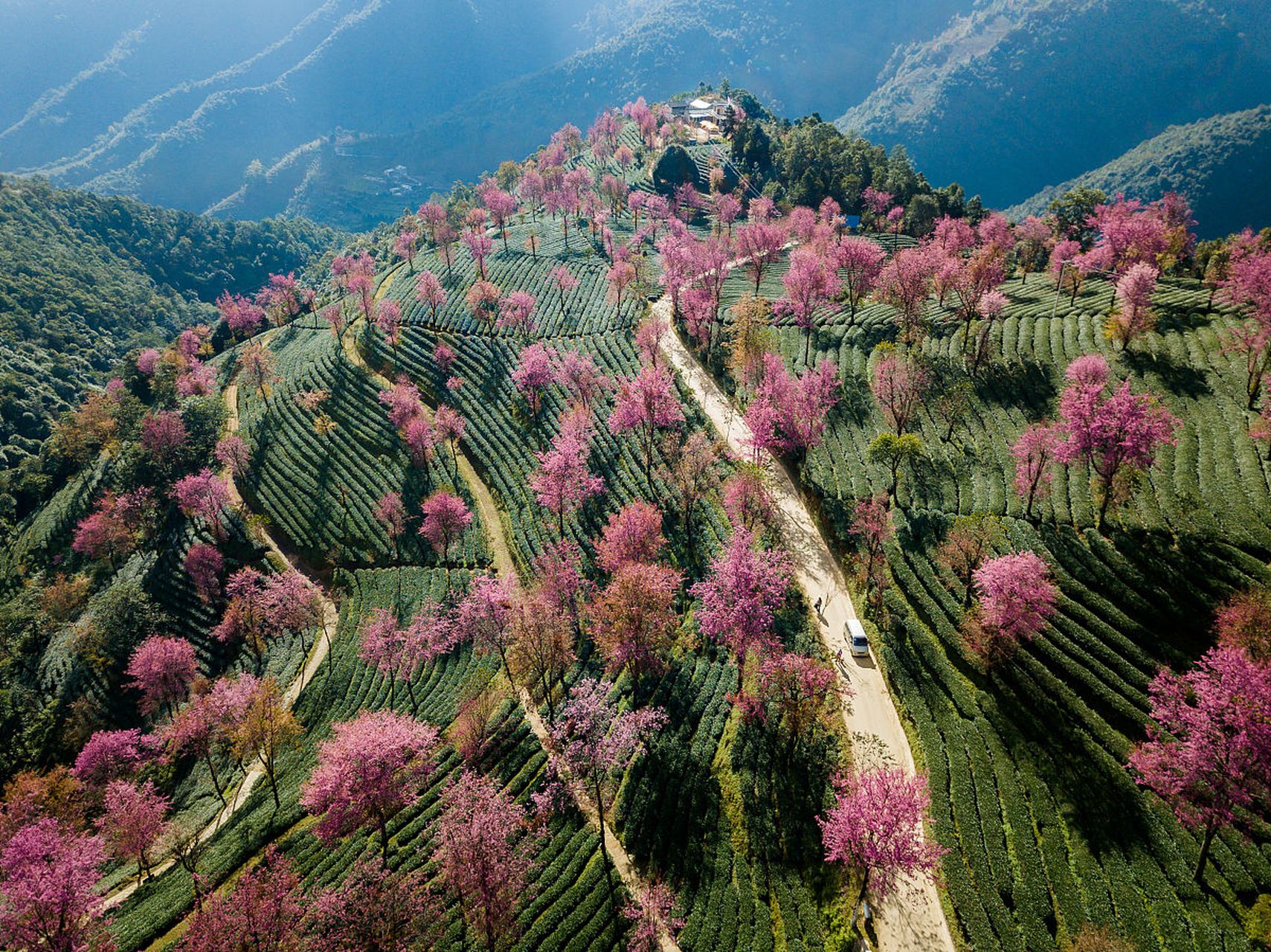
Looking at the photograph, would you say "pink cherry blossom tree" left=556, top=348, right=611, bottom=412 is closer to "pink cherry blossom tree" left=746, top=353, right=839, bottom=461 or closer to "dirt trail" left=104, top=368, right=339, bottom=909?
"pink cherry blossom tree" left=746, top=353, right=839, bottom=461

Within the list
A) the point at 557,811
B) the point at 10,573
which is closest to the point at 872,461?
the point at 557,811

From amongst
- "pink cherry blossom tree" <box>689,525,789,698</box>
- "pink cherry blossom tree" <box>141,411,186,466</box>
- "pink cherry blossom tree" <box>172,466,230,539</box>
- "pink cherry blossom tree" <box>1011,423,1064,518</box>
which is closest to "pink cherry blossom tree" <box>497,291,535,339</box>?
"pink cherry blossom tree" <box>172,466,230,539</box>

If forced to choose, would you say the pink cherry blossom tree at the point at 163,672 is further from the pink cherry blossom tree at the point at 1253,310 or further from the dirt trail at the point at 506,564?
the pink cherry blossom tree at the point at 1253,310

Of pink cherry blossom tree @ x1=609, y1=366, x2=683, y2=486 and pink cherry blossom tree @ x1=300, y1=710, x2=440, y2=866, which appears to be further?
pink cherry blossom tree @ x1=609, y1=366, x2=683, y2=486

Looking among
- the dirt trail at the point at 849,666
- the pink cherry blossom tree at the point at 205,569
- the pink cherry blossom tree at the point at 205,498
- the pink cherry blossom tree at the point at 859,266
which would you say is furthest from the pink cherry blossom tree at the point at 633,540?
the pink cherry blossom tree at the point at 205,498

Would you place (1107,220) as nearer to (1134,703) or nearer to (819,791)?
(1134,703)
